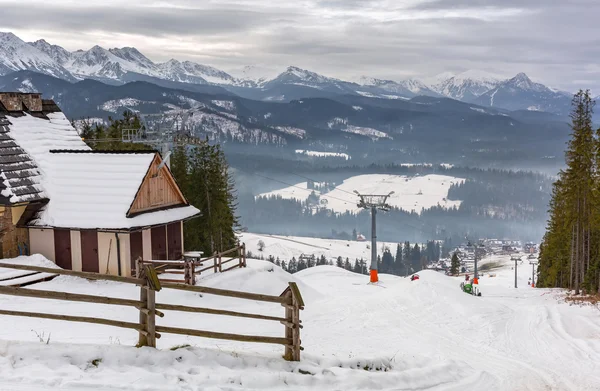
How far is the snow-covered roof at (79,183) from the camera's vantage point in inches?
972

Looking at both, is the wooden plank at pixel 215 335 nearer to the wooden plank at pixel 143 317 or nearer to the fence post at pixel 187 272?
the wooden plank at pixel 143 317

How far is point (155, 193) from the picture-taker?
88.7 ft

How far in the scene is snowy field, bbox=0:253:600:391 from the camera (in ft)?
31.7

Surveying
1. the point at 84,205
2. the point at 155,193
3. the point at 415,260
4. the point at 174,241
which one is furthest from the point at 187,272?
the point at 415,260

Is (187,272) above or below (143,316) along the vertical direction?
below

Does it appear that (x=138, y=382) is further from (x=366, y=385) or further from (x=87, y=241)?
(x=87, y=241)

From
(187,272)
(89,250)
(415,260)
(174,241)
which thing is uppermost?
(89,250)

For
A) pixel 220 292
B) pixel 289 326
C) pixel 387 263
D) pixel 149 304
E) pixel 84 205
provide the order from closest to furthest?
pixel 149 304 → pixel 220 292 → pixel 289 326 → pixel 84 205 → pixel 387 263

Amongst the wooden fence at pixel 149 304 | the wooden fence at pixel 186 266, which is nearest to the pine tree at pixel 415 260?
the wooden fence at pixel 186 266

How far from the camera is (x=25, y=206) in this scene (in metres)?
25.6

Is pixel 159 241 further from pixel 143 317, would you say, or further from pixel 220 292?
pixel 220 292

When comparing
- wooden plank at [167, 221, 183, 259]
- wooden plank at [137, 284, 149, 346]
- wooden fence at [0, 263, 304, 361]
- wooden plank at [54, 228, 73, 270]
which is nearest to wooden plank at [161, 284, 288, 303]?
wooden fence at [0, 263, 304, 361]

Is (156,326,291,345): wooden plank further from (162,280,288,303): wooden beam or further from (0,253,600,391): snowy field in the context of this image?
(162,280,288,303): wooden beam

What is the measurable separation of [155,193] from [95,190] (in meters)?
2.83
